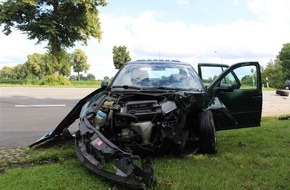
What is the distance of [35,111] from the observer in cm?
1260

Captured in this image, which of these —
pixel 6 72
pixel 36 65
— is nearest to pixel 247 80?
pixel 36 65

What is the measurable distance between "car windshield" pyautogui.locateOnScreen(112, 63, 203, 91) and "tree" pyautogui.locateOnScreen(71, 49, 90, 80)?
3927 inches

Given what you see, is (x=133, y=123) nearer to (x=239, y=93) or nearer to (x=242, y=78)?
(x=239, y=93)

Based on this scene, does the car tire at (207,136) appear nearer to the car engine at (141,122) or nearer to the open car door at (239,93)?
the car engine at (141,122)

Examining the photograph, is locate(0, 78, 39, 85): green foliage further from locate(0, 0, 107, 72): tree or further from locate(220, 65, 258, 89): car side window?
locate(220, 65, 258, 89): car side window

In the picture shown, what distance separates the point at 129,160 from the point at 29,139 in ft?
13.4

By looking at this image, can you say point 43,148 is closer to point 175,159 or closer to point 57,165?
point 57,165

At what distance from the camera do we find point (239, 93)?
7391 millimetres

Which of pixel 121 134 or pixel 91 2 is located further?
pixel 91 2

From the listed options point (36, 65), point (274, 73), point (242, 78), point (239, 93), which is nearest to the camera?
point (239, 93)

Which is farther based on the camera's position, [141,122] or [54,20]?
[54,20]

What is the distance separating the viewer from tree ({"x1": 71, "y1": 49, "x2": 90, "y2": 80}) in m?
105

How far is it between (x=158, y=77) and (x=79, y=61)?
101m

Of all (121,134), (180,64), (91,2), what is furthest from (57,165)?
(91,2)
